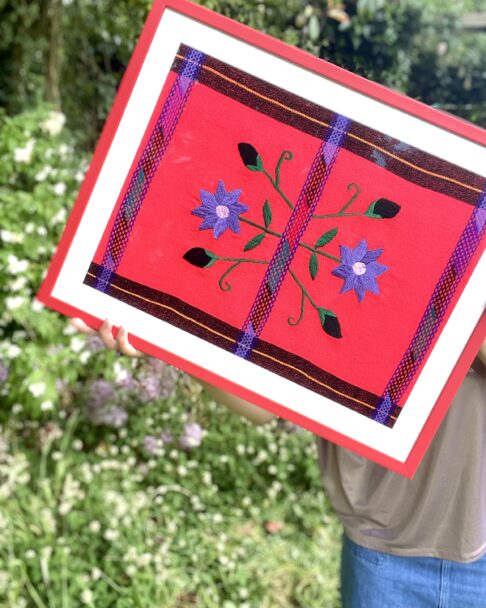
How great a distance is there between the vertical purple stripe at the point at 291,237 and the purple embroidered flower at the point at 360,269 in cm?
9

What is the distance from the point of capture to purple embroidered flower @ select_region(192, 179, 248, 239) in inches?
46.4

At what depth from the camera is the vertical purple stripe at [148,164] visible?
3.76ft

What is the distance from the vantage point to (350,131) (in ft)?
3.71

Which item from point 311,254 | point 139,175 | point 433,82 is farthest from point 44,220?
point 433,82

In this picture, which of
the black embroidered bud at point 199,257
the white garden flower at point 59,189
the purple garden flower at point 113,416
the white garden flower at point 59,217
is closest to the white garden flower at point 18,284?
the white garden flower at point 59,217

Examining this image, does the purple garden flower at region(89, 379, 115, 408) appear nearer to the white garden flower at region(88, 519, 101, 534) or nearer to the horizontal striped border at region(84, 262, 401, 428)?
the white garden flower at region(88, 519, 101, 534)

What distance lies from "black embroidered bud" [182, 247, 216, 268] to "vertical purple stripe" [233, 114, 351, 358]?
0.35 feet

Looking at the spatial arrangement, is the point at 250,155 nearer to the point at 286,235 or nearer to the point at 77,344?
the point at 286,235

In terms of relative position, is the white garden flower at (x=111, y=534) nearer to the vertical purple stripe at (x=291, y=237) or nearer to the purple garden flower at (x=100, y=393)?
the purple garden flower at (x=100, y=393)

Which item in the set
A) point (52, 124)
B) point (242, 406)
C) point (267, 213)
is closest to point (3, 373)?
point (52, 124)

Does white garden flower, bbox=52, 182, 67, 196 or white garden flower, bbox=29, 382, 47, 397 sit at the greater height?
white garden flower, bbox=52, 182, 67, 196

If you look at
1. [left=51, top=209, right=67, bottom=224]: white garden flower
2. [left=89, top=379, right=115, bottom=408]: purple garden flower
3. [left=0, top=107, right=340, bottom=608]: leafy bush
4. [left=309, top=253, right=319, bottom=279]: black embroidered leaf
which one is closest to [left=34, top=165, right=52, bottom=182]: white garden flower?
[left=0, top=107, right=340, bottom=608]: leafy bush

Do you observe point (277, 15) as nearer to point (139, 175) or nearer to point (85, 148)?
point (139, 175)

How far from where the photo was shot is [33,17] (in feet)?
13.2
